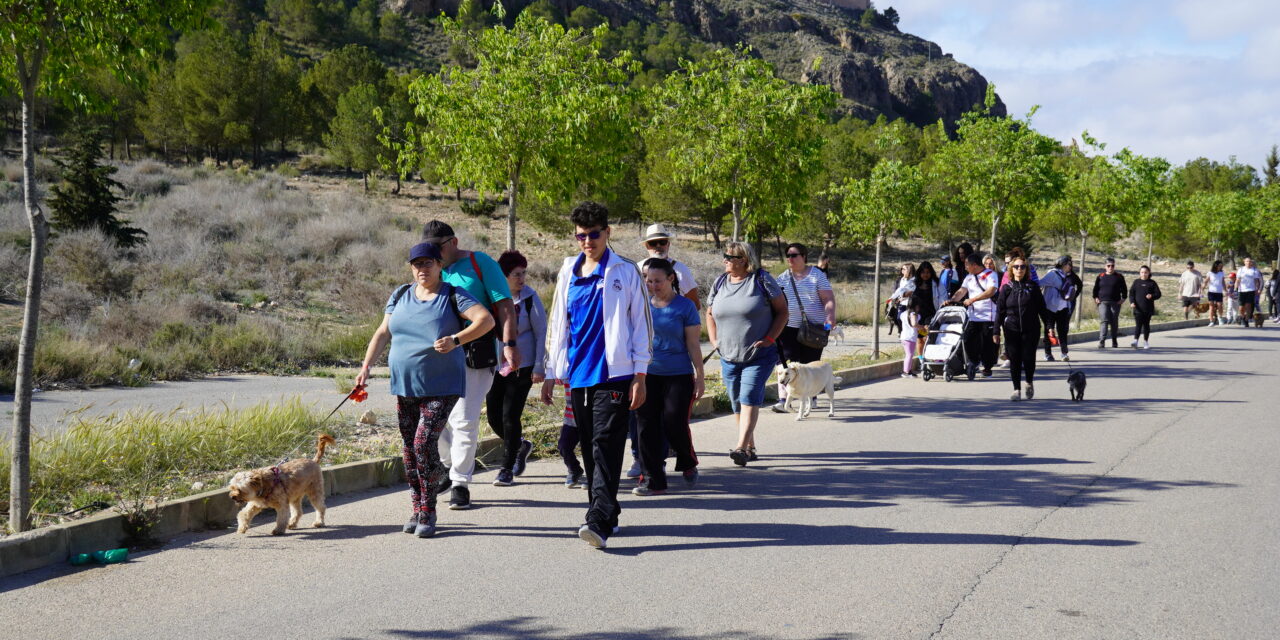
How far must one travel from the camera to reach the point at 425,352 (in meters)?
5.72

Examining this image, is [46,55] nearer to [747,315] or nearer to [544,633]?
[544,633]

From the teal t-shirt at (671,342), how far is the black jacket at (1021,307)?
6.51 meters

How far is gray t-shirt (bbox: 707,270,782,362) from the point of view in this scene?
777 centimetres

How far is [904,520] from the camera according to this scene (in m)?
6.29

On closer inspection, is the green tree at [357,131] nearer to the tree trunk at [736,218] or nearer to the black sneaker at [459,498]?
the tree trunk at [736,218]

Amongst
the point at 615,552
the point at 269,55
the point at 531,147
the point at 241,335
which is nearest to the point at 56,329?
the point at 241,335

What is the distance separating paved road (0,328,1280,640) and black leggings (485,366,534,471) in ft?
1.06

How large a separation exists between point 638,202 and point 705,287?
20.6 meters

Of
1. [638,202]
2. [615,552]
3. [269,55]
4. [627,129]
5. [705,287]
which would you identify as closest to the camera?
[615,552]

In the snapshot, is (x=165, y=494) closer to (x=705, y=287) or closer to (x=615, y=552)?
(x=615, y=552)

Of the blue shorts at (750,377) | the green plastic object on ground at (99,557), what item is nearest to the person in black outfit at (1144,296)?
the blue shorts at (750,377)

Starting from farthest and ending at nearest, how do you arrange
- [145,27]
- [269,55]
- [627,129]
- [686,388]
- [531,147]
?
[269,55] < [627,129] < [531,147] < [686,388] < [145,27]

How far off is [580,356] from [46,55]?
3882 millimetres

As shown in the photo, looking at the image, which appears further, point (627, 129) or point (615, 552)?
point (627, 129)
